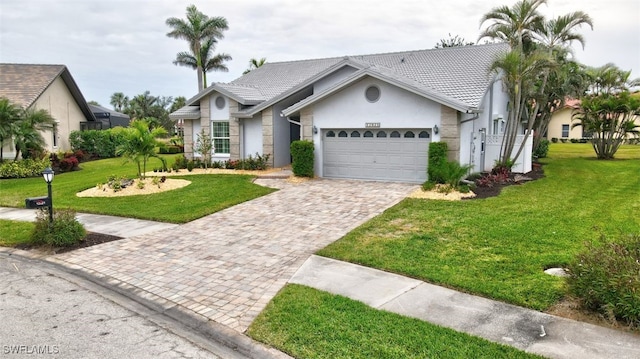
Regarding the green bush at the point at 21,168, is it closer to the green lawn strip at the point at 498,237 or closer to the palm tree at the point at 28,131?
the palm tree at the point at 28,131

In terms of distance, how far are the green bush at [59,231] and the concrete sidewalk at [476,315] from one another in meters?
5.21

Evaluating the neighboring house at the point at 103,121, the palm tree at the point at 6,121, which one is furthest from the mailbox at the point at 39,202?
the neighboring house at the point at 103,121

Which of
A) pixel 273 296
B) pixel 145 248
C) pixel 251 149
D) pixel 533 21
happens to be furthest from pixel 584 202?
pixel 251 149

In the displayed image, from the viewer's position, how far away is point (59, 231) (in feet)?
29.7

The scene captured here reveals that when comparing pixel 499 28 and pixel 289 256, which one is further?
pixel 499 28

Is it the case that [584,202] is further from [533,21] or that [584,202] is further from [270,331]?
[270,331]

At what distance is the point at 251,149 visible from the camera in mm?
21312

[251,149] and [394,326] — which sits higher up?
[251,149]

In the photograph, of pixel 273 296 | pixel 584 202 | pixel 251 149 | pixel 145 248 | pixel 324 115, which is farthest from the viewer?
pixel 251 149

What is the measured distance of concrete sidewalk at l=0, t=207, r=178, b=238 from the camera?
10237 millimetres

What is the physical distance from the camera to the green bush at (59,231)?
29.5 feet

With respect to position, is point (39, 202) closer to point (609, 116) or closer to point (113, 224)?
point (113, 224)

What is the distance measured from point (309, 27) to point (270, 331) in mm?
21319

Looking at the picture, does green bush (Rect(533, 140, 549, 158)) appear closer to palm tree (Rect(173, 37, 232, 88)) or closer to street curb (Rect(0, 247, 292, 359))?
street curb (Rect(0, 247, 292, 359))
